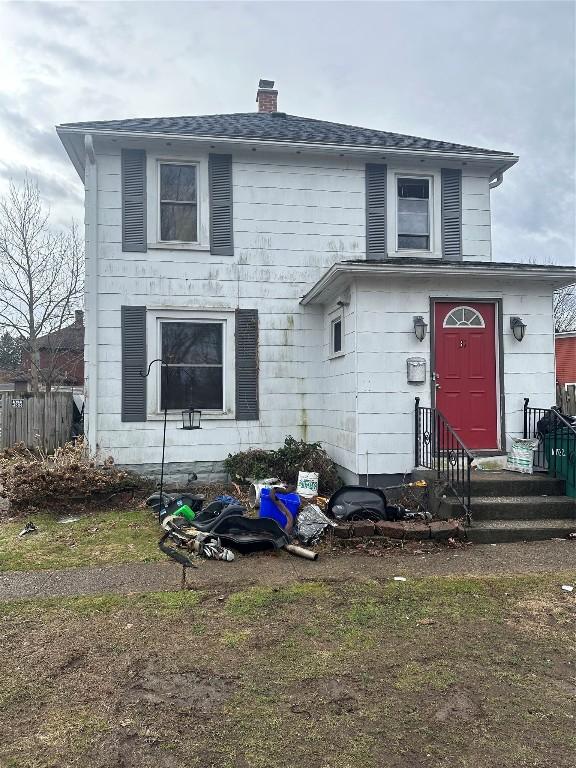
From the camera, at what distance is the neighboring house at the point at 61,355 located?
69.3ft

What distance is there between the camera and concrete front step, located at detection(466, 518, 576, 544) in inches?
224

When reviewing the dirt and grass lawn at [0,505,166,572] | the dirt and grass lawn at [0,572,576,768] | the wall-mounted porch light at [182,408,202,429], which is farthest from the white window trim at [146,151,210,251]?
the dirt and grass lawn at [0,572,576,768]

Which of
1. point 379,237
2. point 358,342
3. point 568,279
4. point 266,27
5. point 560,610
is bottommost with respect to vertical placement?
point 560,610

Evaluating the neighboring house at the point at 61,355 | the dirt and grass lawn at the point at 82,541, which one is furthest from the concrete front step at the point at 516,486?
the neighboring house at the point at 61,355

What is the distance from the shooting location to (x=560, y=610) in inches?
157

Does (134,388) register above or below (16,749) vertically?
above

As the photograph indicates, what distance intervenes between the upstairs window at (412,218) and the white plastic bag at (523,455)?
13.2 ft

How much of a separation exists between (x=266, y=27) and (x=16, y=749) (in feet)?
36.3

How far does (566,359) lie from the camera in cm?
2194

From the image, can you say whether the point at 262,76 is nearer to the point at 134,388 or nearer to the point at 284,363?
the point at 284,363

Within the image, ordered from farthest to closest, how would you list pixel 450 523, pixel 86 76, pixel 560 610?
pixel 86 76 → pixel 450 523 → pixel 560 610

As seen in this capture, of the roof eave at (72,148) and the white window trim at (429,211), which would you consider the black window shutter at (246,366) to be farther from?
the roof eave at (72,148)

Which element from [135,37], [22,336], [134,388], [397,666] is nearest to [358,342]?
[134,388]

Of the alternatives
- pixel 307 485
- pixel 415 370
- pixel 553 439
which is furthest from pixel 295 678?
pixel 553 439
